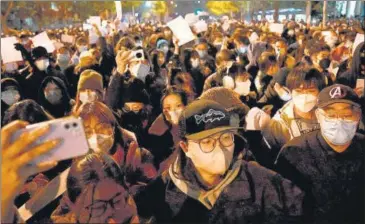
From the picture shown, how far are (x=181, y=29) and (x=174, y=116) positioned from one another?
4.93ft

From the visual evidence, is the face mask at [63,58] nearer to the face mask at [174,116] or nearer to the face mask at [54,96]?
the face mask at [54,96]

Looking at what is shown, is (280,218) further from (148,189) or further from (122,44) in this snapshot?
(122,44)

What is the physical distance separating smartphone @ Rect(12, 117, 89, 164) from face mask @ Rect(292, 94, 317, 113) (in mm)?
1806

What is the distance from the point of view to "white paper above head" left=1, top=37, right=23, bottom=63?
3.89m

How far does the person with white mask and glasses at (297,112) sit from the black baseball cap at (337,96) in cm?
17

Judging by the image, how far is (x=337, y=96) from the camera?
3.39 m

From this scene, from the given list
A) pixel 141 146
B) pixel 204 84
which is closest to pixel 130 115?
pixel 141 146

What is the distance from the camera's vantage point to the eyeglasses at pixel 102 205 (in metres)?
3.21

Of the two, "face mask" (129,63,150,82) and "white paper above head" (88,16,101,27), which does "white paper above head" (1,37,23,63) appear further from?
"white paper above head" (88,16,101,27)

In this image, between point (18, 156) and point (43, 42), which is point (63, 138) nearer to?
point (18, 156)

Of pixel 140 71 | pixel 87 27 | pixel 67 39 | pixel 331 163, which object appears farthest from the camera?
pixel 67 39

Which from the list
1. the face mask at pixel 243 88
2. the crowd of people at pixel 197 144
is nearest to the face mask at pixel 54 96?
the crowd of people at pixel 197 144

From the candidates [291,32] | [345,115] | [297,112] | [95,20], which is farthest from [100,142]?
[291,32]

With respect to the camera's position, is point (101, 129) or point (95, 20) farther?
point (95, 20)
